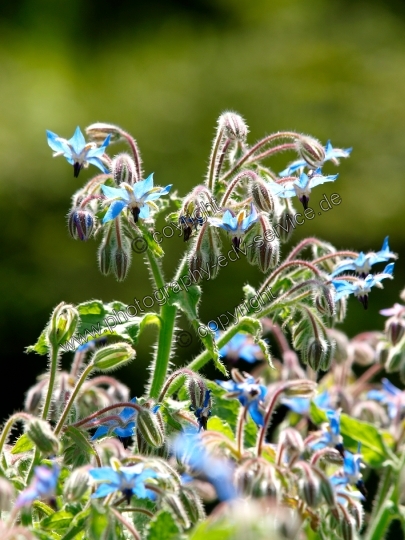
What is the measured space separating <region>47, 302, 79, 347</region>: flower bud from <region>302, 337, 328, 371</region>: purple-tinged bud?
0.32 meters

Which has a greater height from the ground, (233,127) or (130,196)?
(233,127)

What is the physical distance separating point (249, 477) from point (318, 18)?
11.4 feet

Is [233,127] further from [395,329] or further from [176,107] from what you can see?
[176,107]

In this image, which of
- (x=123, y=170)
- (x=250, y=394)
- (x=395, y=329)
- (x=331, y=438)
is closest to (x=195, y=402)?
(x=250, y=394)

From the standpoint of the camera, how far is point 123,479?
783 millimetres

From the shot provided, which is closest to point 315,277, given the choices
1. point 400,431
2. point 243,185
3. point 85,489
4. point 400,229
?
point 243,185

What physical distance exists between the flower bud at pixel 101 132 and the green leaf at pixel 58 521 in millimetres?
528

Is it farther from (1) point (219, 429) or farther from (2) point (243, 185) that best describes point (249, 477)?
(2) point (243, 185)

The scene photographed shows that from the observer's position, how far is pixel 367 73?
3.86 metres

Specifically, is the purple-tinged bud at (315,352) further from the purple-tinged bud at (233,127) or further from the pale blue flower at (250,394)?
the purple-tinged bud at (233,127)

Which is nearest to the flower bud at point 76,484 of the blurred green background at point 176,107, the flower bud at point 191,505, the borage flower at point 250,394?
the flower bud at point 191,505

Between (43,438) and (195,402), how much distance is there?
0.78 ft

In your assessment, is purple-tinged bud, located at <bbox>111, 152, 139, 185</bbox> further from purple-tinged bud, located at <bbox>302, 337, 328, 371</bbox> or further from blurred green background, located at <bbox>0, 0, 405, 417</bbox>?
blurred green background, located at <bbox>0, 0, 405, 417</bbox>

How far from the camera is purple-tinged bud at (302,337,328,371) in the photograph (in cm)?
109
